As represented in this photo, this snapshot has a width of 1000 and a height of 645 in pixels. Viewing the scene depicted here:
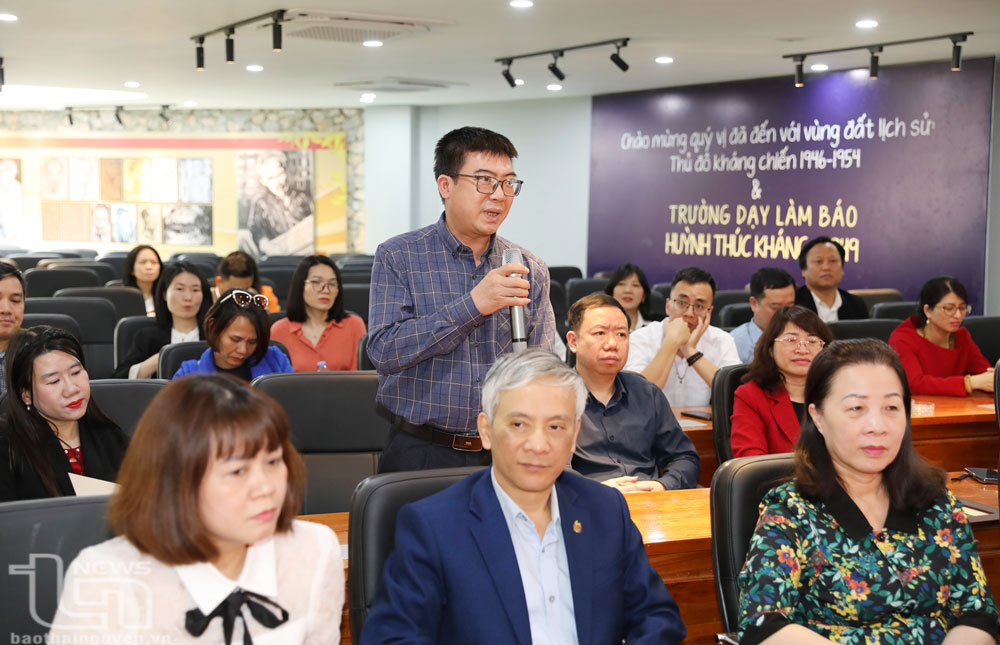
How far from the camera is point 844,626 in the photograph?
2000 millimetres

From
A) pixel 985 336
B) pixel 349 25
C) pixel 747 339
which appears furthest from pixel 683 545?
pixel 349 25

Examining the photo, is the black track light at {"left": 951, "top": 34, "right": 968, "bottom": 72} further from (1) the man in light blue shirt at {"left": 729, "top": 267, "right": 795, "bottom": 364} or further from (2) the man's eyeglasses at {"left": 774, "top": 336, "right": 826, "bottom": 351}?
(2) the man's eyeglasses at {"left": 774, "top": 336, "right": 826, "bottom": 351}

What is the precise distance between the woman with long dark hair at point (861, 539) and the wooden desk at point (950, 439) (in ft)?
6.52

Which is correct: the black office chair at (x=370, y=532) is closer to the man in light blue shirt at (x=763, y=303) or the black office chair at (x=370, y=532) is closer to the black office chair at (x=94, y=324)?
the man in light blue shirt at (x=763, y=303)

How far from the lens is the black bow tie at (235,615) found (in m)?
1.55

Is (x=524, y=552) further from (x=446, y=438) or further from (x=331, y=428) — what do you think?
(x=331, y=428)

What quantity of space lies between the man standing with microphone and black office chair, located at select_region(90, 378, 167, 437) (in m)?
0.88

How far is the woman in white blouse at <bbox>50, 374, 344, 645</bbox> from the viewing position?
151 cm

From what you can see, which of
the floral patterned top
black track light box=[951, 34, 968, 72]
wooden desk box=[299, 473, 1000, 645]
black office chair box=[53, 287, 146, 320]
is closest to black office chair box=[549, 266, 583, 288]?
black track light box=[951, 34, 968, 72]

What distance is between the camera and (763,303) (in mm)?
5266

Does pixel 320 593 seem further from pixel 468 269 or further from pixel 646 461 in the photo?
pixel 646 461

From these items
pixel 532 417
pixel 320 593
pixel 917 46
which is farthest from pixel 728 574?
pixel 917 46

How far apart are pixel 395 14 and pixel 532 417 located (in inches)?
223

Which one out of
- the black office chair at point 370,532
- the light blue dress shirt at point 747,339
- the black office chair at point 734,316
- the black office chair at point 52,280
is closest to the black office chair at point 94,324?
the black office chair at point 52,280
